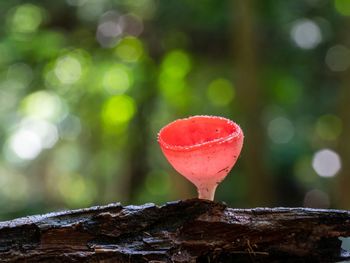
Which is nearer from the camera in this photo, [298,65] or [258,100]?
[258,100]

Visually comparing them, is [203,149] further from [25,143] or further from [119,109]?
[25,143]

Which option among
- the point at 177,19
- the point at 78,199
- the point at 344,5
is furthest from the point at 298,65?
the point at 78,199

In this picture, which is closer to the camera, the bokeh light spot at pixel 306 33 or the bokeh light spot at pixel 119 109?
the bokeh light spot at pixel 306 33

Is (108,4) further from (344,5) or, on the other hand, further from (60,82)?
(344,5)

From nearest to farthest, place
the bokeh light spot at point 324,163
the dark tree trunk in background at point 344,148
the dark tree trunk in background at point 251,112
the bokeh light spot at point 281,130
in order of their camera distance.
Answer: the dark tree trunk in background at point 344,148 < the dark tree trunk in background at point 251,112 < the bokeh light spot at point 281,130 < the bokeh light spot at point 324,163

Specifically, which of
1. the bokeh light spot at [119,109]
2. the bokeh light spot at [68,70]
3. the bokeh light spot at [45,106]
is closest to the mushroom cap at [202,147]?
the bokeh light spot at [68,70]

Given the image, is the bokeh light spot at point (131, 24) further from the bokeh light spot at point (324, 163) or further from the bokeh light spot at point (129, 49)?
the bokeh light spot at point (324, 163)

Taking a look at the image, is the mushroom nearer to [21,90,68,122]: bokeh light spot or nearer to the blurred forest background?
the blurred forest background
